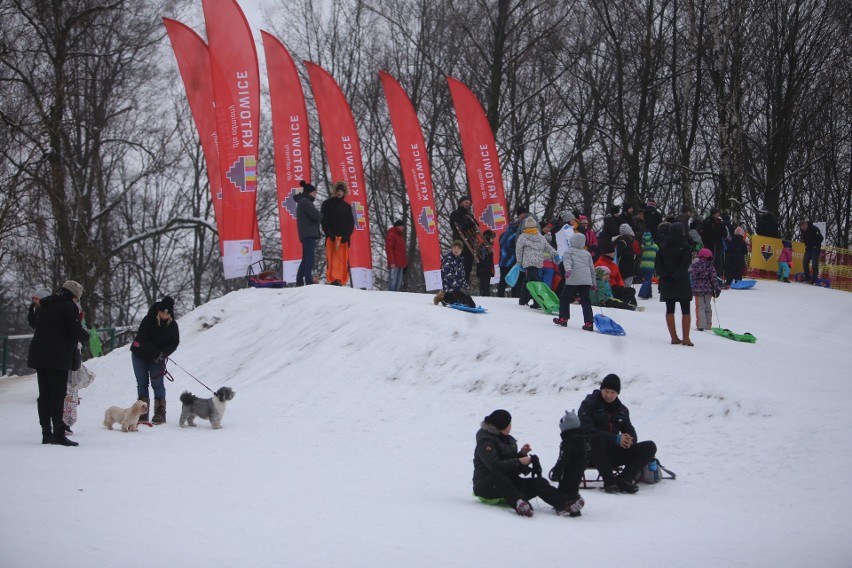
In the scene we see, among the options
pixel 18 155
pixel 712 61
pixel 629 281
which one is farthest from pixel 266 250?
pixel 629 281

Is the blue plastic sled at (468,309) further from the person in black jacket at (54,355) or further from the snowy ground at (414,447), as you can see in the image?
the person in black jacket at (54,355)

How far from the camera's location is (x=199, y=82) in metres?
21.7

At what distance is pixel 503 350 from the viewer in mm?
13898

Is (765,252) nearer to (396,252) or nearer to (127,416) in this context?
(396,252)

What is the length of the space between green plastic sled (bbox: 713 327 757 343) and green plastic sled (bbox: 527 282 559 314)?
Answer: 2.83 m

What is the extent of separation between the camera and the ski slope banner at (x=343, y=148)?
22.3 meters

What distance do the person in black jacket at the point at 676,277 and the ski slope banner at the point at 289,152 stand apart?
9.13 metres

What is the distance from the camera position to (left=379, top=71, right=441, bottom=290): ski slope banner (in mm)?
23156

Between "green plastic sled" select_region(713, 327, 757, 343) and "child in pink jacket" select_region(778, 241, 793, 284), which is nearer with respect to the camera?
"green plastic sled" select_region(713, 327, 757, 343)

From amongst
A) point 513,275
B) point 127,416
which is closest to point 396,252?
point 513,275

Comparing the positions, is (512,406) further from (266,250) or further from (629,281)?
(266,250)

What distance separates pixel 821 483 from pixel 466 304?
7.98 m

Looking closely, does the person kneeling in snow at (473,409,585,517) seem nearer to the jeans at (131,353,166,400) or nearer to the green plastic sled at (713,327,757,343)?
the jeans at (131,353,166,400)

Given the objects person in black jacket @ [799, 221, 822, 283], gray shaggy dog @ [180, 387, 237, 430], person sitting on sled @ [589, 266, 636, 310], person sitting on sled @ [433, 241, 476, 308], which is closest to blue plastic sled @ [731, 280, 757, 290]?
person in black jacket @ [799, 221, 822, 283]
